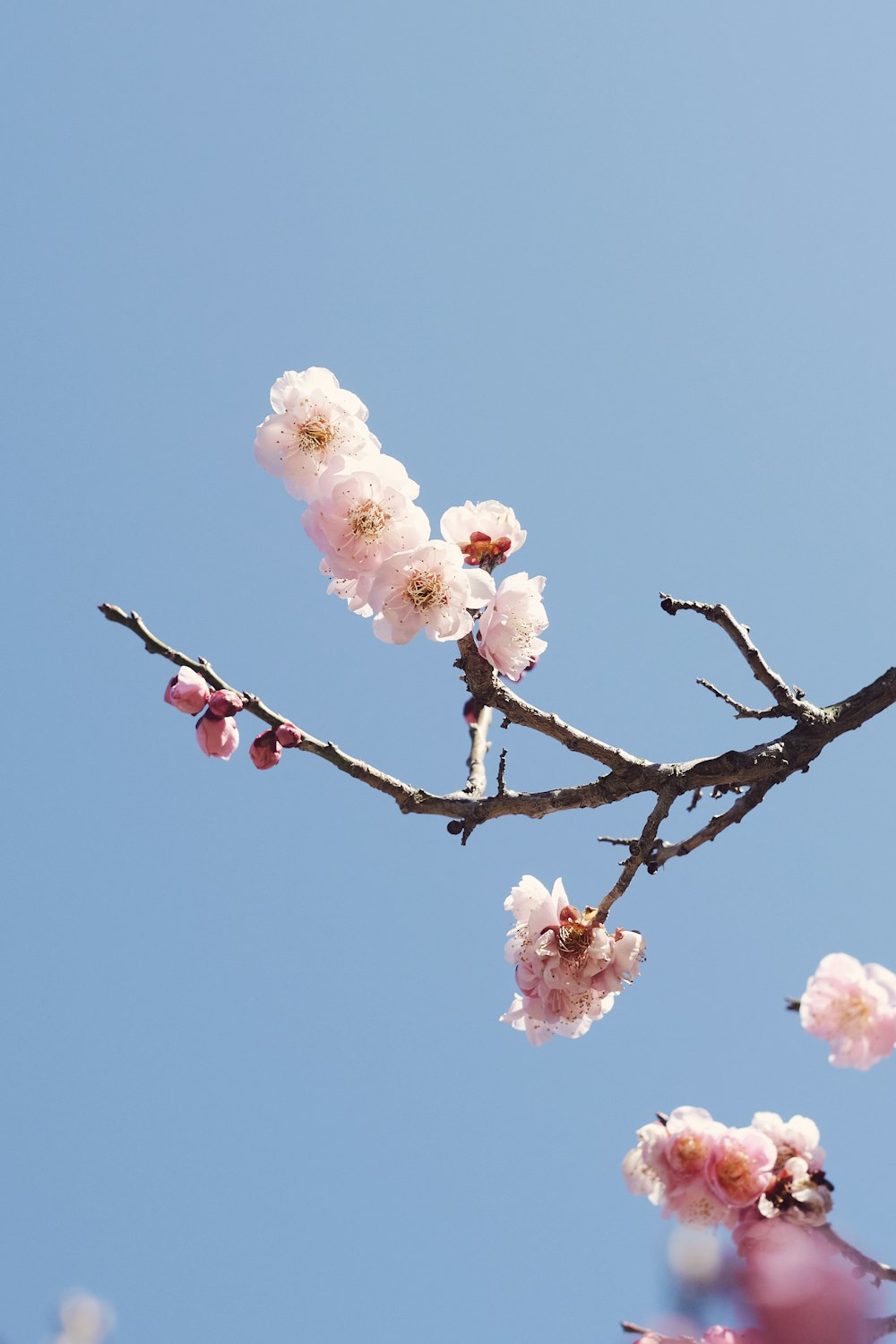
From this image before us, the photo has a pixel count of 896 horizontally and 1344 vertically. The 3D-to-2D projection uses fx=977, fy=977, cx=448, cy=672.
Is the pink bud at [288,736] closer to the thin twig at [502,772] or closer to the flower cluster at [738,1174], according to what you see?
the thin twig at [502,772]

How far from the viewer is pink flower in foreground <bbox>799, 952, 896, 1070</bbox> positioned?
207 centimetres

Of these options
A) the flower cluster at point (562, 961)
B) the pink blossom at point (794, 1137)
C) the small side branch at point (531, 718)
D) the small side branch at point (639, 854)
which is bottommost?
the pink blossom at point (794, 1137)

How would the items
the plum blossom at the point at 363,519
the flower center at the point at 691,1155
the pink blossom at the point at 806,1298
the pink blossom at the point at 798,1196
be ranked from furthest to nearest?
the plum blossom at the point at 363,519, the flower center at the point at 691,1155, the pink blossom at the point at 798,1196, the pink blossom at the point at 806,1298

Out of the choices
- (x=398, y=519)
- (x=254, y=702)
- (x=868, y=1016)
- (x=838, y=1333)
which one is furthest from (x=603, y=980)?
(x=398, y=519)

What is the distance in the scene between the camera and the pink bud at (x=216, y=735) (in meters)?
2.42

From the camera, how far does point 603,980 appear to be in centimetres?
239

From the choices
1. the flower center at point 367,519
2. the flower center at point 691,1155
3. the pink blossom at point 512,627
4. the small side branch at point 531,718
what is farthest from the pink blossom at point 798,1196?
the flower center at point 367,519

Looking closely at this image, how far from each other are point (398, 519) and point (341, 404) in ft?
1.27

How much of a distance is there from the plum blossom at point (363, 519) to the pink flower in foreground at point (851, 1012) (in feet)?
4.48

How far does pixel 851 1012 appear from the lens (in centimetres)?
208

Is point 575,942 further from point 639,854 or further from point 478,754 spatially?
point 478,754

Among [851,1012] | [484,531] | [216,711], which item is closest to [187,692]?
[216,711]

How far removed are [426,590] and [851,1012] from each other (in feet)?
4.41

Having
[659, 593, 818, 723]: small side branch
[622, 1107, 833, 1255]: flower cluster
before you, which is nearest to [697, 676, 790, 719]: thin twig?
[659, 593, 818, 723]: small side branch
